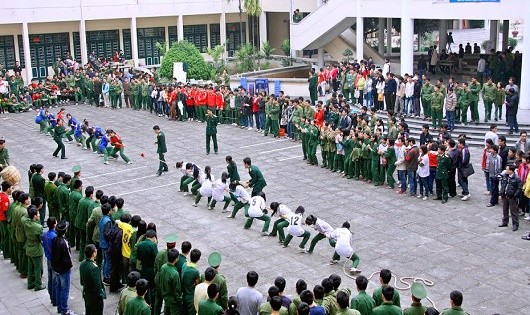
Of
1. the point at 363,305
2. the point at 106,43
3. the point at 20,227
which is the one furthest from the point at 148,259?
the point at 106,43

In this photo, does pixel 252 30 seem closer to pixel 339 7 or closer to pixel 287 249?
pixel 339 7

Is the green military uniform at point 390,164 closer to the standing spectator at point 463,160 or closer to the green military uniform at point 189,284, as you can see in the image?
the standing spectator at point 463,160

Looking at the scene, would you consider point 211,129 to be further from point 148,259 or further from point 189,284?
point 189,284

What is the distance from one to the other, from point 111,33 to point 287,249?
107 ft

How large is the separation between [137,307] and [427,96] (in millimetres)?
16211

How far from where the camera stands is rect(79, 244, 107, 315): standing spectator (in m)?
11.1

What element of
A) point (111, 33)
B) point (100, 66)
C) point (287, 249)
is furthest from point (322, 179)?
point (111, 33)

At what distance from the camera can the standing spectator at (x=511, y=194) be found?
15.7 m

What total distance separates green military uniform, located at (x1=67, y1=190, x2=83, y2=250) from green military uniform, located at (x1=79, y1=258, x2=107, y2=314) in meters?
3.41

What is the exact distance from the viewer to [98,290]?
11.3 metres

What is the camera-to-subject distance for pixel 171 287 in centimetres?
1070

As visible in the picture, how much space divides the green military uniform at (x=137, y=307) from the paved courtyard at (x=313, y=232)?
315 centimetres

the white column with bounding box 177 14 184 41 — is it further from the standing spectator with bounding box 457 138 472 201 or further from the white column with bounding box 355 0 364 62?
the standing spectator with bounding box 457 138 472 201

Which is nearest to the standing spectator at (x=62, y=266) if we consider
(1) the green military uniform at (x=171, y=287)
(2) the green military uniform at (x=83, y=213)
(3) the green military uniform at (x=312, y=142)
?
(2) the green military uniform at (x=83, y=213)
